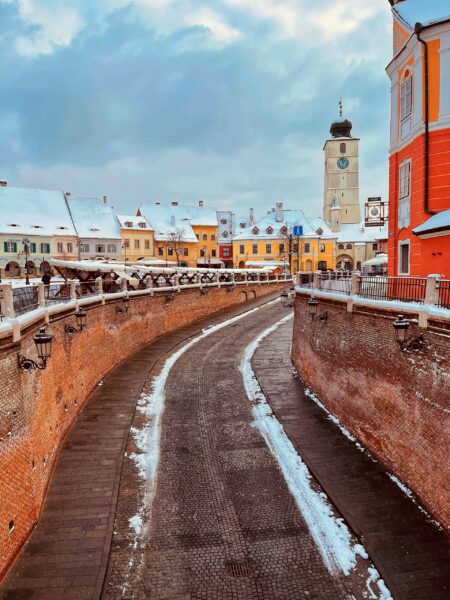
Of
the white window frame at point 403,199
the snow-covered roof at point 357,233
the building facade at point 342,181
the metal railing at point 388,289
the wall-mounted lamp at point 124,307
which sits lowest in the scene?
the wall-mounted lamp at point 124,307

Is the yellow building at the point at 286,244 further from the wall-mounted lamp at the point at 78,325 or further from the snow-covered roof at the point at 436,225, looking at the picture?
the wall-mounted lamp at the point at 78,325

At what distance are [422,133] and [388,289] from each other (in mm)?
6791

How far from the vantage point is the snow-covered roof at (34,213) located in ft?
152

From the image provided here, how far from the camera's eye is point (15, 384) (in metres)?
8.21

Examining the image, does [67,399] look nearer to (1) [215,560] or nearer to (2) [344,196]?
(1) [215,560]

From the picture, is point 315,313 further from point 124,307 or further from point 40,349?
point 40,349

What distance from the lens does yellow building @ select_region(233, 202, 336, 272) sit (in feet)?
220

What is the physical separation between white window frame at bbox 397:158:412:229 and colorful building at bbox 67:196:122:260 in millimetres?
43481

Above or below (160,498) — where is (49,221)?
above

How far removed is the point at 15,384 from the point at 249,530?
19.4 feet

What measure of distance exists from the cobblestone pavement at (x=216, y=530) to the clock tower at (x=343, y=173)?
6822cm

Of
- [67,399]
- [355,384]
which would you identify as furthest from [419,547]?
[67,399]

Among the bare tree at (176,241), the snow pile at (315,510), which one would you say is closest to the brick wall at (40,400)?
the snow pile at (315,510)

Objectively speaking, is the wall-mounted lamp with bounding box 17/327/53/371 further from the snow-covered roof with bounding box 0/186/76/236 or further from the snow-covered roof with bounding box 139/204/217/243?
the snow-covered roof with bounding box 139/204/217/243
